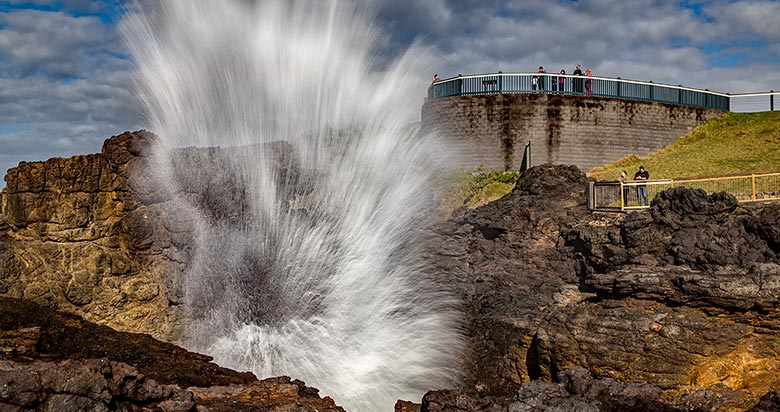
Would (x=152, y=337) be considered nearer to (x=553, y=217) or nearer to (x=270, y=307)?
(x=270, y=307)

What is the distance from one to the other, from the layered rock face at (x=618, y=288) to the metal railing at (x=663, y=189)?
70cm

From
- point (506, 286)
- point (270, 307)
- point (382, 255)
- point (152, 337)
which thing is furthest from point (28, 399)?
point (506, 286)

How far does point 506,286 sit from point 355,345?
5469 mm

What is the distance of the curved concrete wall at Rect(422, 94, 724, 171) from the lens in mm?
28641

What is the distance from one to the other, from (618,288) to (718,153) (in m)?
16.6

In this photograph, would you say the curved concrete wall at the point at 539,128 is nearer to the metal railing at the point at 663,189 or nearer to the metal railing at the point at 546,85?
the metal railing at the point at 546,85

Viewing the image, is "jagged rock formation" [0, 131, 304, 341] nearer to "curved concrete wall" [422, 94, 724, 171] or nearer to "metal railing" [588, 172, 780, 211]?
"metal railing" [588, 172, 780, 211]

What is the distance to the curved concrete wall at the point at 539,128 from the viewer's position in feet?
94.0

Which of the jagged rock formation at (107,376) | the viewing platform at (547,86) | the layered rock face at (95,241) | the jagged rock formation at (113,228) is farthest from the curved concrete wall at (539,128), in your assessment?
the jagged rock formation at (107,376)

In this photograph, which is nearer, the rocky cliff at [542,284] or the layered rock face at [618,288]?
the rocky cliff at [542,284]

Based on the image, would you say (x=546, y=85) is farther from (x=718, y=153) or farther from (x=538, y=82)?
(x=718, y=153)

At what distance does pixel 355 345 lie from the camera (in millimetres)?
16953

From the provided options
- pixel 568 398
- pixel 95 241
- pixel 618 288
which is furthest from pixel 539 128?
pixel 95 241

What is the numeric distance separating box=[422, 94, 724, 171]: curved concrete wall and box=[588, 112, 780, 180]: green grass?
1105mm
